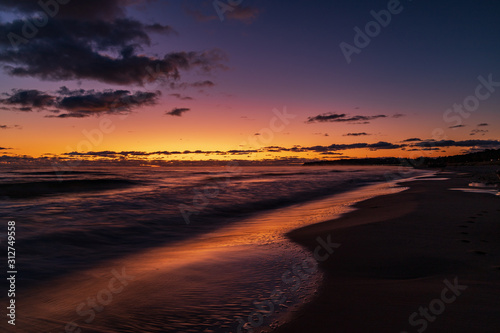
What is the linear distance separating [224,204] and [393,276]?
618 inches

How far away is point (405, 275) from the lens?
556 centimetres

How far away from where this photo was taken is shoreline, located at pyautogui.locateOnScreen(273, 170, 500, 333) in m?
3.85

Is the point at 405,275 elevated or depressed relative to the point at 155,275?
depressed

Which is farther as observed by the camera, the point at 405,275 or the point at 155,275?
the point at 155,275

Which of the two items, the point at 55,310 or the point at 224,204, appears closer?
the point at 55,310

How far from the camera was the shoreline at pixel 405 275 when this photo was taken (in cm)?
385

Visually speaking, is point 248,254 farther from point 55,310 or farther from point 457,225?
point 457,225

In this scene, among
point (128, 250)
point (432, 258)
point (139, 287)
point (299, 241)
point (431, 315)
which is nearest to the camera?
point (431, 315)

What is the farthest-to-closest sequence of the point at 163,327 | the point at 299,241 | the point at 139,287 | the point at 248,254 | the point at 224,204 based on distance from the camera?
the point at 224,204
the point at 299,241
the point at 248,254
the point at 139,287
the point at 163,327

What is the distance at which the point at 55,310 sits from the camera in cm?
510

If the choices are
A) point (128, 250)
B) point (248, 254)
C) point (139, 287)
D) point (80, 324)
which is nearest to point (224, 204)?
point (128, 250)

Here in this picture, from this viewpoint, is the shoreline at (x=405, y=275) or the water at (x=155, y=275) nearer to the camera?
the shoreline at (x=405, y=275)

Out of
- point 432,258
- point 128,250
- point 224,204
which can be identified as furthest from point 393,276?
point 224,204

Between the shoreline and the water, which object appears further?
the water
